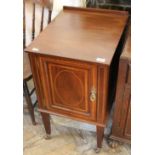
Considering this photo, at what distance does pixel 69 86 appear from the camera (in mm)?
1166

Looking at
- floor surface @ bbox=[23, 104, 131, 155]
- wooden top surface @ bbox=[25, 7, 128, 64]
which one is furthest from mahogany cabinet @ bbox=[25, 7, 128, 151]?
floor surface @ bbox=[23, 104, 131, 155]

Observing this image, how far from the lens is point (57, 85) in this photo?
119 cm

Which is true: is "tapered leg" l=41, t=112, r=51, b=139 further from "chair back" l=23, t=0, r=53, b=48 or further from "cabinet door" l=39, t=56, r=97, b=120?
"chair back" l=23, t=0, r=53, b=48

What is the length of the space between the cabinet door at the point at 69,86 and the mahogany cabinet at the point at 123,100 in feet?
0.44

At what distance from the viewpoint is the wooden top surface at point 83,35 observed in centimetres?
106

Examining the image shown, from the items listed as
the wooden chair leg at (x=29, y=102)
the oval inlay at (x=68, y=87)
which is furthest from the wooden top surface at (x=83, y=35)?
the wooden chair leg at (x=29, y=102)

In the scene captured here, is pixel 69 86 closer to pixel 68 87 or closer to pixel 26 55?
pixel 68 87

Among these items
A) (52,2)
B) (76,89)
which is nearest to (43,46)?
(76,89)

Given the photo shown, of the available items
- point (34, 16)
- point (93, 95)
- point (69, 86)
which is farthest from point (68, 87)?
point (34, 16)

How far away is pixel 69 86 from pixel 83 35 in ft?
0.91

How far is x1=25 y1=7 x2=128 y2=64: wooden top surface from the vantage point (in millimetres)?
1060

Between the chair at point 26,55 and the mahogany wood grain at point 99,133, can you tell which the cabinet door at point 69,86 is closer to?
the mahogany wood grain at point 99,133
